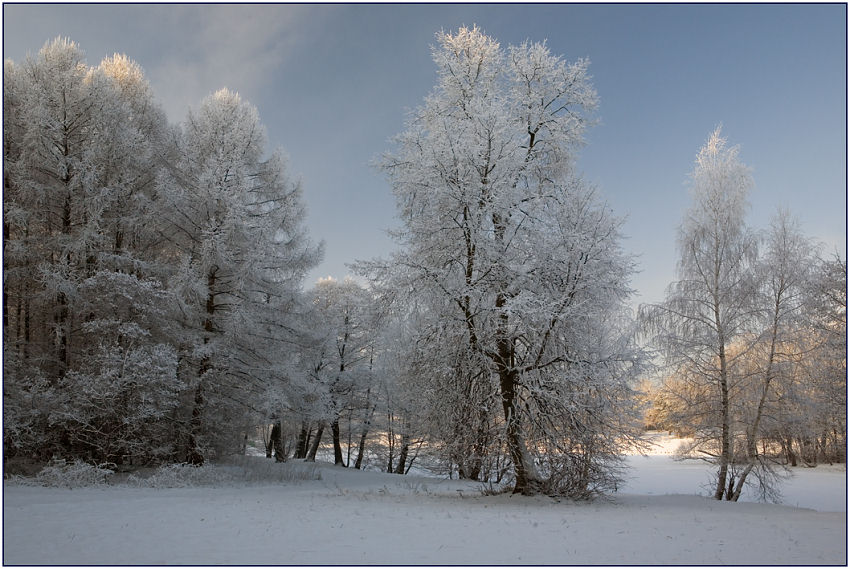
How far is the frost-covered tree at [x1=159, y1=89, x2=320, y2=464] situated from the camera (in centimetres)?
1495

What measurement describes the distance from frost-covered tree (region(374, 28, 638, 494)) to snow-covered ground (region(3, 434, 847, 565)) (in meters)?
1.40

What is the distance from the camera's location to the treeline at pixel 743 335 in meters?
12.9

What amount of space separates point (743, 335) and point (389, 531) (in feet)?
36.5

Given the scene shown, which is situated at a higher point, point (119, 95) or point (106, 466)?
point (119, 95)

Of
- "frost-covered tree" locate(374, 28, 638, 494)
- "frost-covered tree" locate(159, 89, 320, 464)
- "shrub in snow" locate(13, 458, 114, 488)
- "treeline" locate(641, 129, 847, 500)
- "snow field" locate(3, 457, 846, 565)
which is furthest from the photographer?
"frost-covered tree" locate(159, 89, 320, 464)

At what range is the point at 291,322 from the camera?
1703 centimetres

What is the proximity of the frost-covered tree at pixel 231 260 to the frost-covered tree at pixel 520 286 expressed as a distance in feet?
19.4

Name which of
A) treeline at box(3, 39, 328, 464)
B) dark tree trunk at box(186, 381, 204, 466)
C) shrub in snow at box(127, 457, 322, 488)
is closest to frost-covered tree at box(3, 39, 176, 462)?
treeline at box(3, 39, 328, 464)

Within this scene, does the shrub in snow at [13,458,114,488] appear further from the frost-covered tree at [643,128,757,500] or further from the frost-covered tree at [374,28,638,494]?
the frost-covered tree at [643,128,757,500]

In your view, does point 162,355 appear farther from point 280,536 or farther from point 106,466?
point 280,536

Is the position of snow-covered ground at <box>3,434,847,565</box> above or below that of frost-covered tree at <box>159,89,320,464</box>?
below

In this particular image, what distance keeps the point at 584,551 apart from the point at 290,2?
9945mm

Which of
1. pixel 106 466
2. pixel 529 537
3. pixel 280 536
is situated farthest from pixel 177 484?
pixel 529 537

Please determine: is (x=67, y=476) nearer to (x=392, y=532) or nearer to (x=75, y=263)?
(x=75, y=263)
